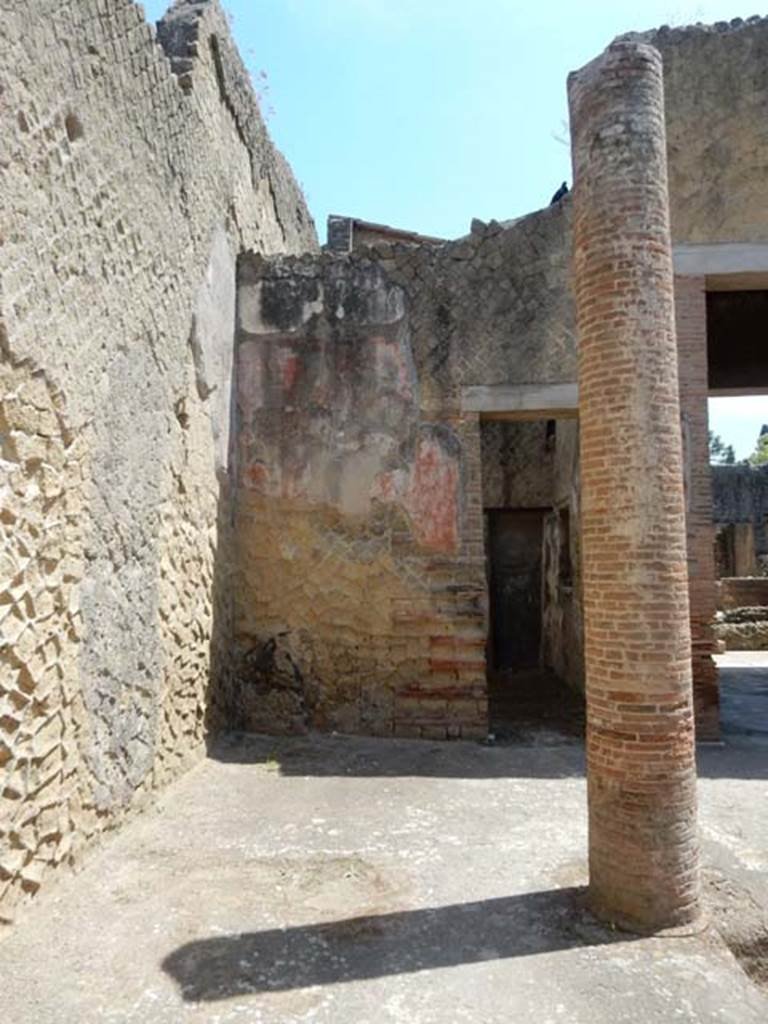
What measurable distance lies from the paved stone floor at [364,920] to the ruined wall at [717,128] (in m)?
4.58

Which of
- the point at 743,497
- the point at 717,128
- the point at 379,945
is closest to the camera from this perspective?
the point at 379,945

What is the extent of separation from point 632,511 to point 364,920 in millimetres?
1996

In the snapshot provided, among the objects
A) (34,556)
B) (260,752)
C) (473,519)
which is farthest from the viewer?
(473,519)

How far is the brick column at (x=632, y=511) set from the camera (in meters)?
3.22

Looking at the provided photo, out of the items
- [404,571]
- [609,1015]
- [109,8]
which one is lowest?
[609,1015]

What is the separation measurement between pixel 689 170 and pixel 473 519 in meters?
3.54

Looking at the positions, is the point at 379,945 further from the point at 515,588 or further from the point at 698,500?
the point at 515,588

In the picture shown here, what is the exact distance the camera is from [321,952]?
2.88m

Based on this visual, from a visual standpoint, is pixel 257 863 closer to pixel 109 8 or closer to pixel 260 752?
pixel 260 752

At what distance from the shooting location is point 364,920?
3107mm

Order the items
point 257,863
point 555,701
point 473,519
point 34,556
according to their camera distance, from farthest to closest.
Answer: point 555,701, point 473,519, point 257,863, point 34,556

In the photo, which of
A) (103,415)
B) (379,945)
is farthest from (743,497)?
(379,945)

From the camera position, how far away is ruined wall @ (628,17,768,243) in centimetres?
654

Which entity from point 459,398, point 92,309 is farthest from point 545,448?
point 92,309
